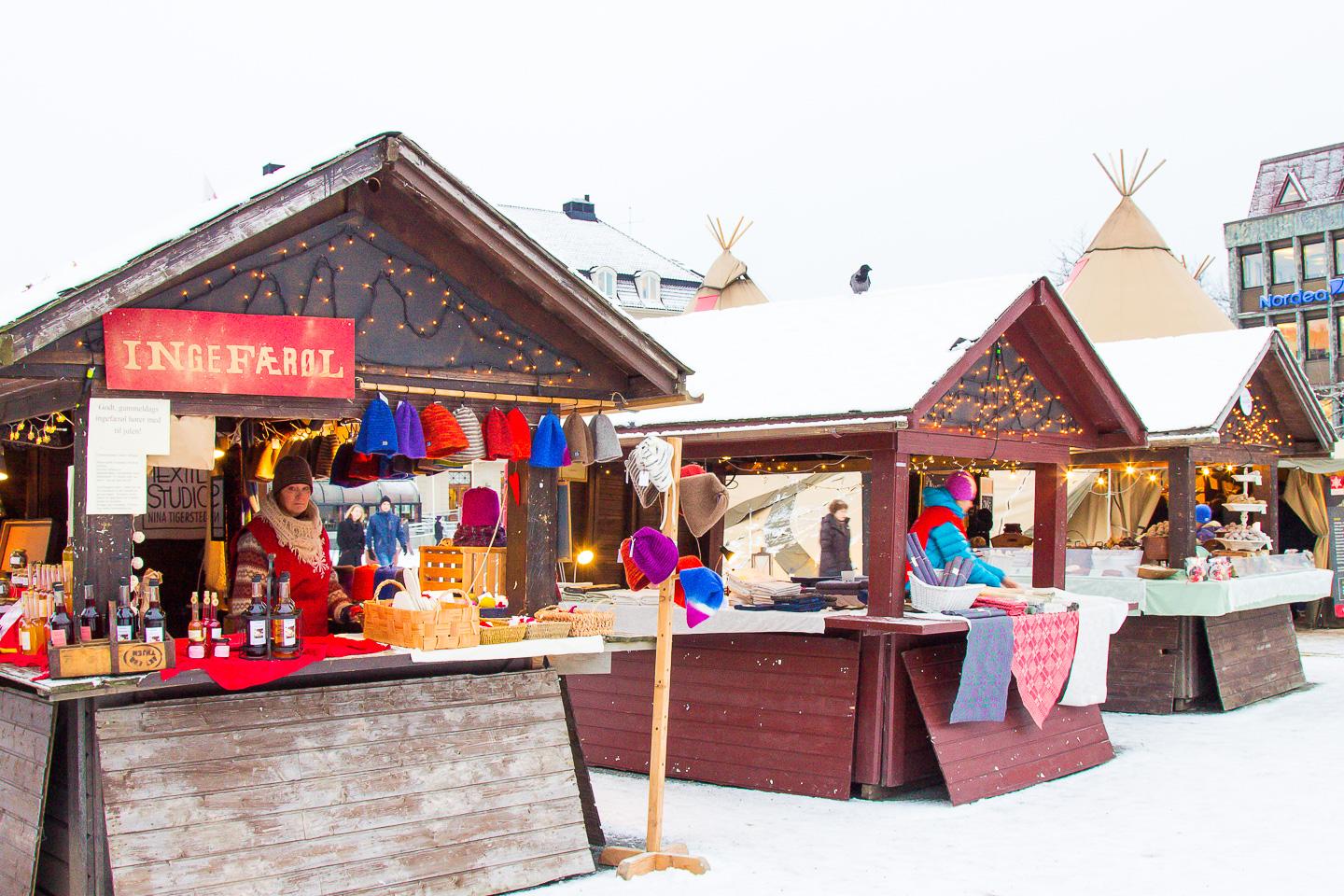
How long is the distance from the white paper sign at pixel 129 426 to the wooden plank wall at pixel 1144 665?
9807 mm

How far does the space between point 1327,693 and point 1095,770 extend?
5186mm

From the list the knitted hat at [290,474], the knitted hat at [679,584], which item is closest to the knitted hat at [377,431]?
the knitted hat at [290,474]

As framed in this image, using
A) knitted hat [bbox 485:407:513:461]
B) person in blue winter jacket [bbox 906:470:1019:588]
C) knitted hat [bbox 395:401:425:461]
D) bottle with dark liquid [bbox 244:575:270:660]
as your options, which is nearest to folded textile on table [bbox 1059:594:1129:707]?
person in blue winter jacket [bbox 906:470:1019:588]

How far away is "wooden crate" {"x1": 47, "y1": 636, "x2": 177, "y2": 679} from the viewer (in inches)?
215

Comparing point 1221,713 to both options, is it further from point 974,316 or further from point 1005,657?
point 974,316

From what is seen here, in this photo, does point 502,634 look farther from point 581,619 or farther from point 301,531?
point 301,531

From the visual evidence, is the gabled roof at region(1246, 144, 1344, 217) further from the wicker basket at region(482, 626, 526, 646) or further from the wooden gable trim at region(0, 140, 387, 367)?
the wooden gable trim at region(0, 140, 387, 367)

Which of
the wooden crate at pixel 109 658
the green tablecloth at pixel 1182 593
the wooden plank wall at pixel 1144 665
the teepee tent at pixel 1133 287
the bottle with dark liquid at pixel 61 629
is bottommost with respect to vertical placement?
the wooden plank wall at pixel 1144 665

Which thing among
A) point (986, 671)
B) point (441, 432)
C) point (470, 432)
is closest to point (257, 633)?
point (441, 432)

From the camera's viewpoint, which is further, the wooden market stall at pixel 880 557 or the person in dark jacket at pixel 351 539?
the person in dark jacket at pixel 351 539

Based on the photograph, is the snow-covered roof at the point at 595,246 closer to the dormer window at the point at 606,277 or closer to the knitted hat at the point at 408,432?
the dormer window at the point at 606,277

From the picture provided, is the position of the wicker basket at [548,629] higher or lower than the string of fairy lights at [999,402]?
lower

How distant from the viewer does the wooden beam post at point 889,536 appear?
29.9ft

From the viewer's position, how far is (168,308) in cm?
607
